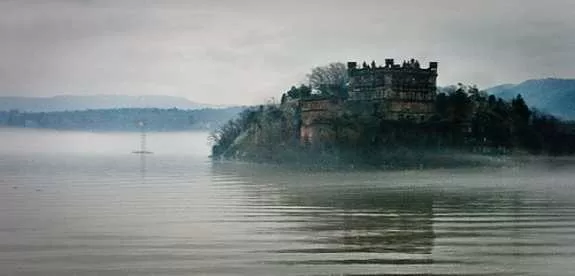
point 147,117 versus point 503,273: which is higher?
point 147,117

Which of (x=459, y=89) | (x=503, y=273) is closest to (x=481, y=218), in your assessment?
(x=503, y=273)

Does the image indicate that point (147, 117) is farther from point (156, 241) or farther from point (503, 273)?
point (503, 273)

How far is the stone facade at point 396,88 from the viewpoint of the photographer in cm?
1638

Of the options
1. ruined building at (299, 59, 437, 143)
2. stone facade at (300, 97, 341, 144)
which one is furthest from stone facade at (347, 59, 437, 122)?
stone facade at (300, 97, 341, 144)

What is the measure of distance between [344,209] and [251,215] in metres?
1.39

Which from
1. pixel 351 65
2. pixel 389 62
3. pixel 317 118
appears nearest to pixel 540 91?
pixel 389 62

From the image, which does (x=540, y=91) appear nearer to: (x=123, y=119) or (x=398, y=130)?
(x=398, y=130)

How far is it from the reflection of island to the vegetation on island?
0.52m

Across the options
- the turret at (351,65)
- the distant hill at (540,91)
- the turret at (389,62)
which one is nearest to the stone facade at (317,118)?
the turret at (351,65)

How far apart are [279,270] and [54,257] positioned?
2.14m

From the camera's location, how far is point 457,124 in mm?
16734

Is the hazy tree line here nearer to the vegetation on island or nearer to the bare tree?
the vegetation on island

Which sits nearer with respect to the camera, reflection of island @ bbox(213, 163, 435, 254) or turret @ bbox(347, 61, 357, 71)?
reflection of island @ bbox(213, 163, 435, 254)

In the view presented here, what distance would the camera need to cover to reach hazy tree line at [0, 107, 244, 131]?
655 inches
